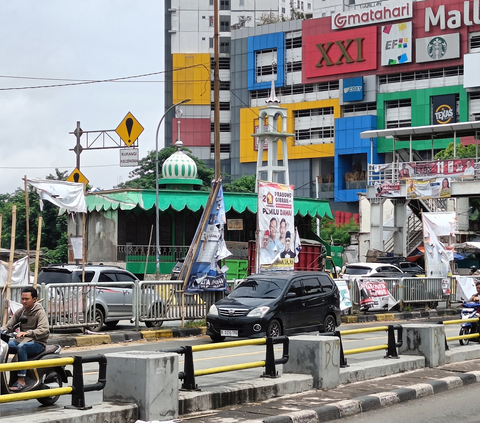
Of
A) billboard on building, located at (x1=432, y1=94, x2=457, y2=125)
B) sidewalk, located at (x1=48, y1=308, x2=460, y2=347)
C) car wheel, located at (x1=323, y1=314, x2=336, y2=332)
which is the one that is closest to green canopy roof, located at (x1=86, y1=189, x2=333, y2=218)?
sidewalk, located at (x1=48, y1=308, x2=460, y2=347)

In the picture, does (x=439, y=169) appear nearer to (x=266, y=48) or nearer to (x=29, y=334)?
(x=29, y=334)

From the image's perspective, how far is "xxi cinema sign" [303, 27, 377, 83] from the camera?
8628 centimetres

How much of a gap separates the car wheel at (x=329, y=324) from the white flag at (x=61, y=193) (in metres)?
6.45

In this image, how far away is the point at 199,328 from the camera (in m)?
20.8

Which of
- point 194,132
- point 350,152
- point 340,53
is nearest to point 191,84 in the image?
point 194,132

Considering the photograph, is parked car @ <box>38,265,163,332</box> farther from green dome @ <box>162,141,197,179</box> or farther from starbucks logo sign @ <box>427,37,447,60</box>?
starbucks logo sign @ <box>427,37,447,60</box>

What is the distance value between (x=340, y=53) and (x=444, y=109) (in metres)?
12.9

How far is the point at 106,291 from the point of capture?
19922 millimetres

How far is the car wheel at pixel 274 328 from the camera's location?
17.9 meters

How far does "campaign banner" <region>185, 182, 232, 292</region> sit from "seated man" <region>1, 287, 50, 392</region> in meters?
10.7

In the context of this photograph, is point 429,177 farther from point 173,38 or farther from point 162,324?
point 173,38

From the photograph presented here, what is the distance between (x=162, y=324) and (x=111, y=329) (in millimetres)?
1304

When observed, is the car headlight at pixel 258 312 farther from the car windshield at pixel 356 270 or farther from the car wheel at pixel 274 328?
the car windshield at pixel 356 270

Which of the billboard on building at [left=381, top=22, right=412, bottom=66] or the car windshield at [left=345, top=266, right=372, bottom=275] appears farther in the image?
the billboard on building at [left=381, top=22, right=412, bottom=66]
